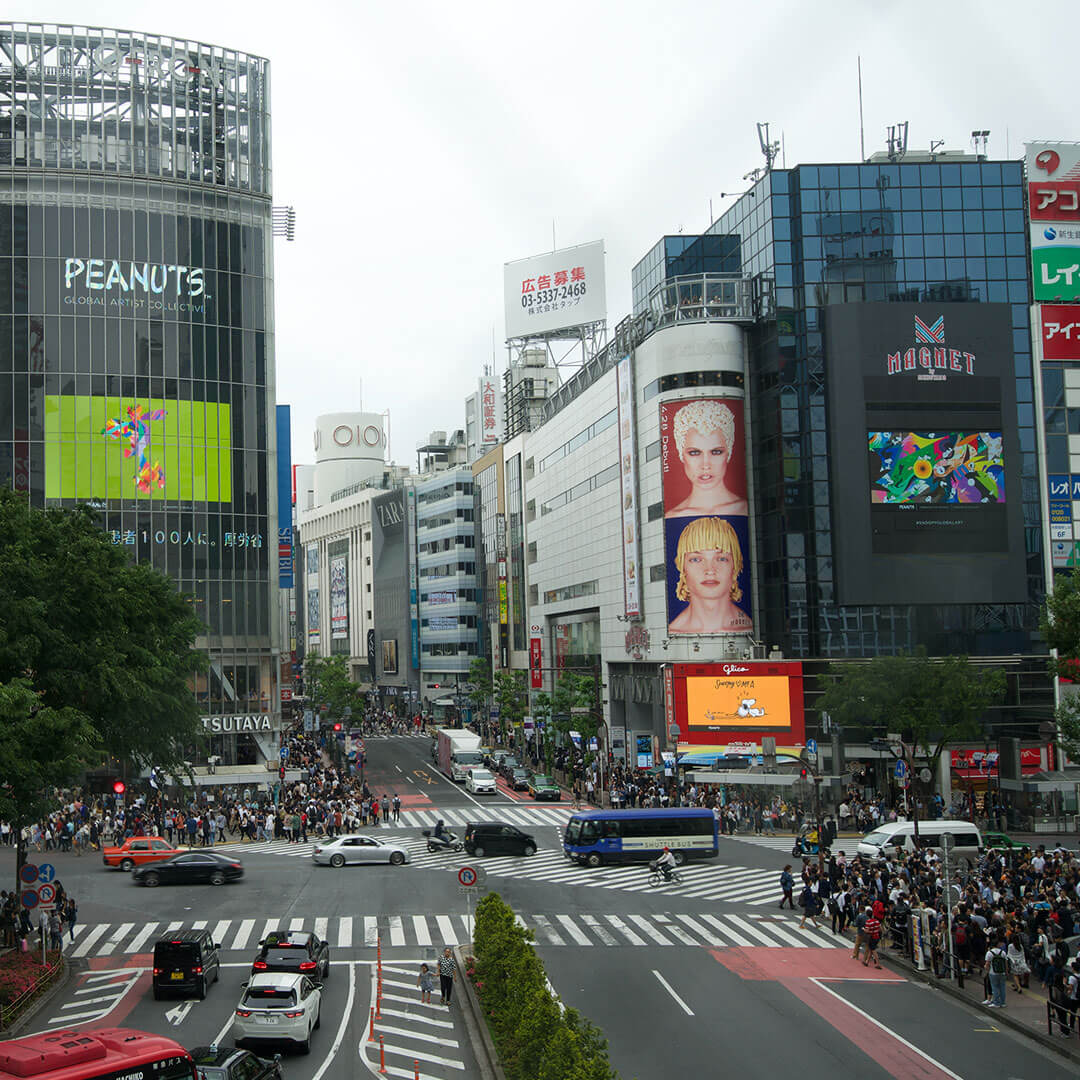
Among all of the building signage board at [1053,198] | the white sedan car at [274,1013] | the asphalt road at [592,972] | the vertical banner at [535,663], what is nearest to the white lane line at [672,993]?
the asphalt road at [592,972]

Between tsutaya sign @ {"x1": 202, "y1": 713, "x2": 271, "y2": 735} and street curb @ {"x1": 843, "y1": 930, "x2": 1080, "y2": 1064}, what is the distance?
50.4m

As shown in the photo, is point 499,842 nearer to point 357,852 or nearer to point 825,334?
point 357,852

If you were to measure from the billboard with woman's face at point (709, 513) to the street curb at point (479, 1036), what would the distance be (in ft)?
151

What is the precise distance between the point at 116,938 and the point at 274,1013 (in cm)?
1394

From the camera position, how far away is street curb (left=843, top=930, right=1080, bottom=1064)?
81.3 ft

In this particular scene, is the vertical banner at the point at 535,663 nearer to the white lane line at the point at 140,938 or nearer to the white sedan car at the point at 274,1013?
the white lane line at the point at 140,938

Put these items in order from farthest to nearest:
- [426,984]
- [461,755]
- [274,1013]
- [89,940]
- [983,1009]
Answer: [461,755] → [89,940] → [426,984] → [983,1009] → [274,1013]

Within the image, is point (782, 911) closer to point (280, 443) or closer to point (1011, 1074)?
point (1011, 1074)

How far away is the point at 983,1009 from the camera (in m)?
28.0

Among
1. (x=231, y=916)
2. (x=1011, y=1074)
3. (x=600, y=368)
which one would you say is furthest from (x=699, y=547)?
(x=1011, y=1074)

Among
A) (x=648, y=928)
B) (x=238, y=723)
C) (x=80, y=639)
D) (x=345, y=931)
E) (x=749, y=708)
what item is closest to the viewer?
(x=80, y=639)

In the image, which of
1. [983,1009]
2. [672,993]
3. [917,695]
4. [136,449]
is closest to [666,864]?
[672,993]

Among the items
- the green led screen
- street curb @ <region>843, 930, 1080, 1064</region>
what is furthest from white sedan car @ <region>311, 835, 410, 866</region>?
the green led screen

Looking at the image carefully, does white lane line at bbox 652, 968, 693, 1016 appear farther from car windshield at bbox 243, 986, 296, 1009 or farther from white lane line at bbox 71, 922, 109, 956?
white lane line at bbox 71, 922, 109, 956
